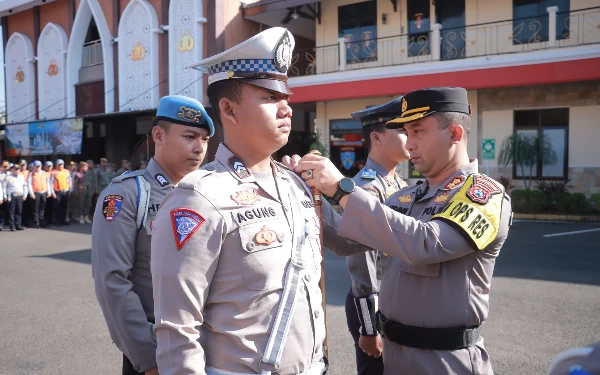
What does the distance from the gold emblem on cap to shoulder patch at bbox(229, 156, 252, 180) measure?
110 cm

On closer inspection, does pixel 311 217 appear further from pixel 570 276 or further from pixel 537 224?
pixel 537 224

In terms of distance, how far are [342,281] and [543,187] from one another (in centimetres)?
990

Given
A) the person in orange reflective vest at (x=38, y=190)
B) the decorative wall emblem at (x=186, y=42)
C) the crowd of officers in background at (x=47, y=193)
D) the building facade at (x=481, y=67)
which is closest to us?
the crowd of officers in background at (x=47, y=193)

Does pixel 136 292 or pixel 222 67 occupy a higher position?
pixel 222 67

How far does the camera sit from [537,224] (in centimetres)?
1234

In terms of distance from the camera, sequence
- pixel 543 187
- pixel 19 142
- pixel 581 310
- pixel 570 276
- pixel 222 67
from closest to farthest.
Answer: pixel 222 67, pixel 581 310, pixel 570 276, pixel 543 187, pixel 19 142

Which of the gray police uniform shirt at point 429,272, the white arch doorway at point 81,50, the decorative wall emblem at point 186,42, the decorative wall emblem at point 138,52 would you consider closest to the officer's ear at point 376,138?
the gray police uniform shirt at point 429,272

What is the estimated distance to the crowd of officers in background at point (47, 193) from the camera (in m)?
14.0

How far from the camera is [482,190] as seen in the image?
6.77 feet

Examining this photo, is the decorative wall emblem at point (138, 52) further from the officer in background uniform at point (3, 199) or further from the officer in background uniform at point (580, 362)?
the officer in background uniform at point (580, 362)

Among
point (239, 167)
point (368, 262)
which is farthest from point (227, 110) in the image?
point (368, 262)

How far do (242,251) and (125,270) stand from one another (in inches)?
36.7

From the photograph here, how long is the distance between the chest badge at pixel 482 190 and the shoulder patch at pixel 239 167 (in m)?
0.93

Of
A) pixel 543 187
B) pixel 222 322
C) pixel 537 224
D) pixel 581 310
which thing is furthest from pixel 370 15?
pixel 222 322
